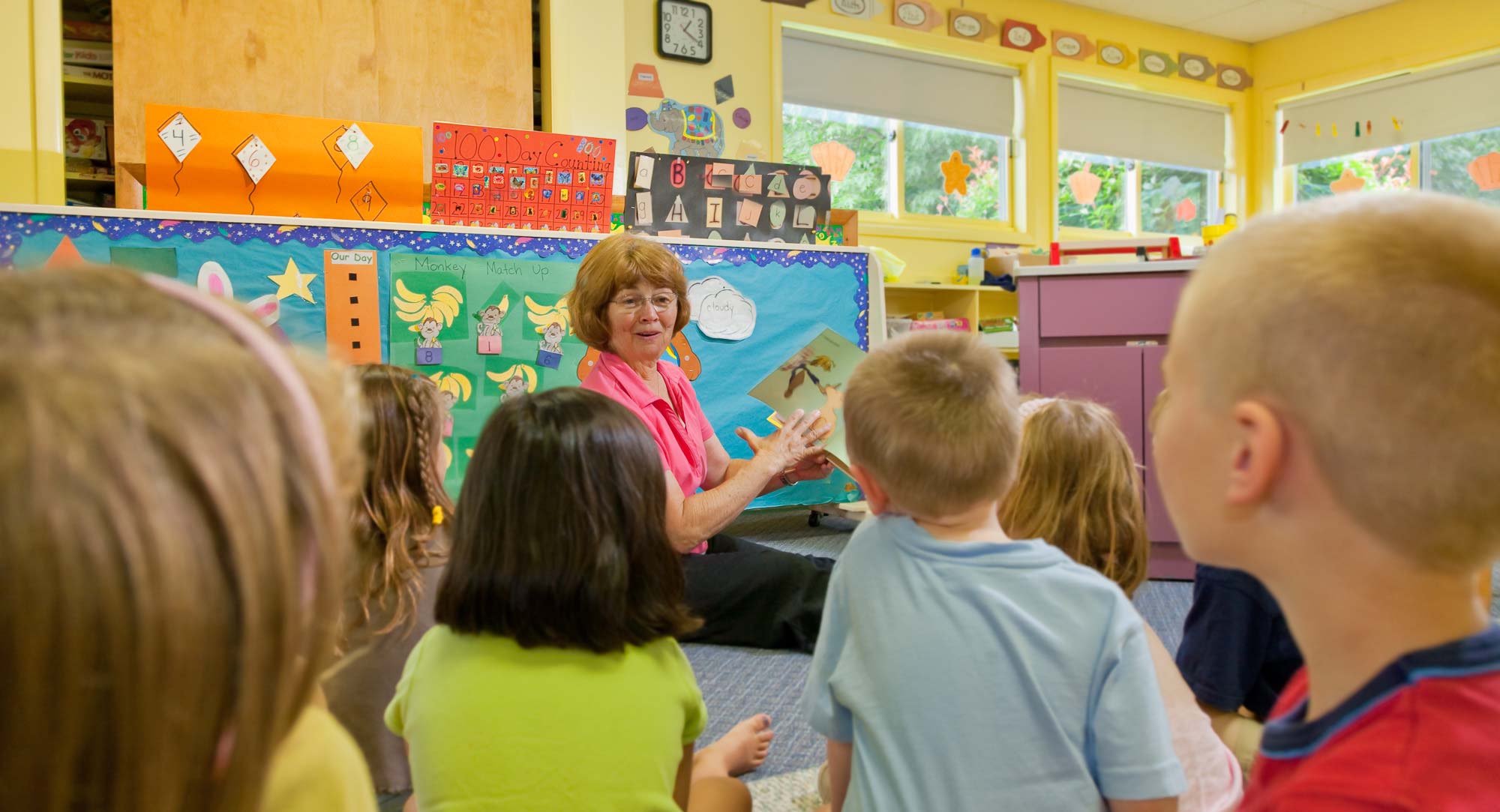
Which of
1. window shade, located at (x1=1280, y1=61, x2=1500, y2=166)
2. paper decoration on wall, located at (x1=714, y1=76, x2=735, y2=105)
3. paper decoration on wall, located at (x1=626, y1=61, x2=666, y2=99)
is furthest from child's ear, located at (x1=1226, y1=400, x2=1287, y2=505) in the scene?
window shade, located at (x1=1280, y1=61, x2=1500, y2=166)

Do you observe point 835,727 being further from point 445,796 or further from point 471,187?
point 471,187

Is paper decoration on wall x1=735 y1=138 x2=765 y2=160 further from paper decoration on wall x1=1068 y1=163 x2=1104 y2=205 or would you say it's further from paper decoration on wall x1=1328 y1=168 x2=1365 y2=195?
paper decoration on wall x1=1328 y1=168 x2=1365 y2=195

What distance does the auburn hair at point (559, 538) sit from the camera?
0.95 m

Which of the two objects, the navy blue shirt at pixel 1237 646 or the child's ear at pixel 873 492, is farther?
the navy blue shirt at pixel 1237 646

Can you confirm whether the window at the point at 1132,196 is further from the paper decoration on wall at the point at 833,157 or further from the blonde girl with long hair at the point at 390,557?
the blonde girl with long hair at the point at 390,557

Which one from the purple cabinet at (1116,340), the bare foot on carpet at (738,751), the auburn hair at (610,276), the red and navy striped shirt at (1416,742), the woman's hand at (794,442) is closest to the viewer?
the red and navy striped shirt at (1416,742)

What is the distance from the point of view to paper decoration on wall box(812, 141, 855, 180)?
17.2ft

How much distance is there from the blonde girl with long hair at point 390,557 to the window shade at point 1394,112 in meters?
6.74

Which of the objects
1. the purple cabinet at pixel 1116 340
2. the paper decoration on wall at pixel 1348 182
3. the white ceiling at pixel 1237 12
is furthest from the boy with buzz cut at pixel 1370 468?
the paper decoration on wall at pixel 1348 182

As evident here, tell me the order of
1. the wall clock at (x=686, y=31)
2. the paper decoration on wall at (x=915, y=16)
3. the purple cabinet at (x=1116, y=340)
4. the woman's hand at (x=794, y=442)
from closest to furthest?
the woman's hand at (x=794, y=442)
the purple cabinet at (x=1116, y=340)
the wall clock at (x=686, y=31)
the paper decoration on wall at (x=915, y=16)

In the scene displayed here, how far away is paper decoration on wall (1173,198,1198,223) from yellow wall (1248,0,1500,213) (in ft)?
1.51

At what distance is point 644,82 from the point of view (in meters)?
4.77

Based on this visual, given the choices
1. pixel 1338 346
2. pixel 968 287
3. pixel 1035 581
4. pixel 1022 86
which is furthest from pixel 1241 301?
pixel 1022 86

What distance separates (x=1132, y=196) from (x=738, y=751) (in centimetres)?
584
